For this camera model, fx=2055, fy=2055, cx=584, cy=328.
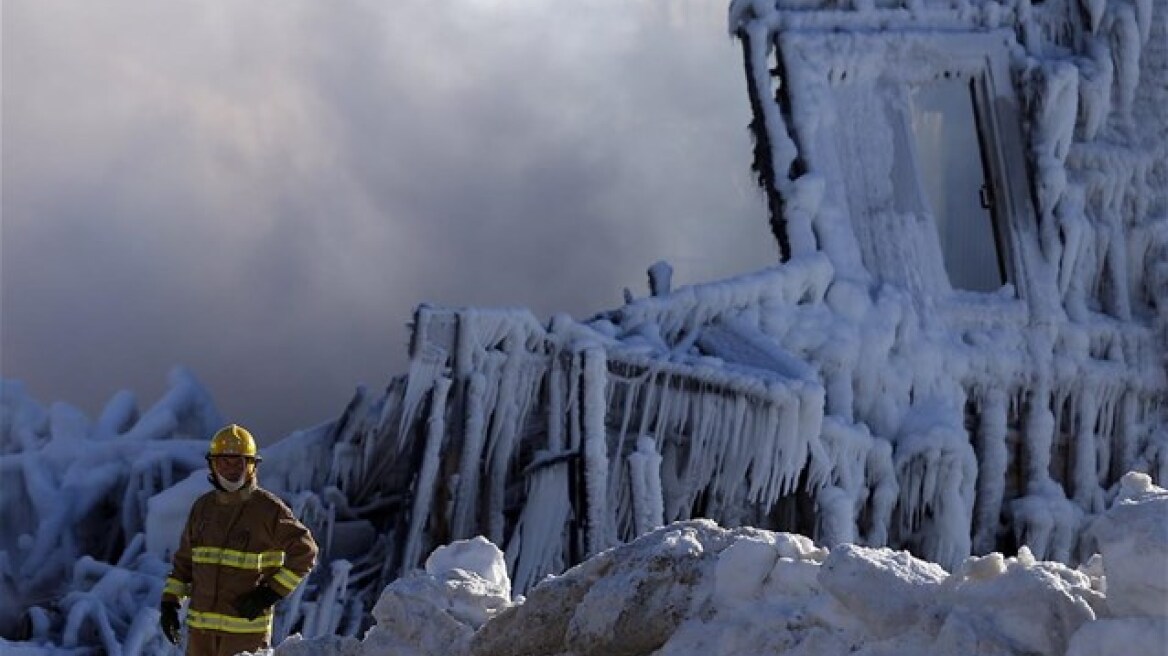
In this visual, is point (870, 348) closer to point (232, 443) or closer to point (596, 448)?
point (596, 448)

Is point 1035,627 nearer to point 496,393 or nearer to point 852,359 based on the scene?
point 496,393

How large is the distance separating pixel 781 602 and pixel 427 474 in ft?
36.5

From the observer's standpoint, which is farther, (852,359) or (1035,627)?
(852,359)

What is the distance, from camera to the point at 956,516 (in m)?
18.5

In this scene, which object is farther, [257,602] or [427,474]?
[427,474]

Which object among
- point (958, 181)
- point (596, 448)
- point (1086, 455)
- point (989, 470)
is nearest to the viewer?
point (596, 448)

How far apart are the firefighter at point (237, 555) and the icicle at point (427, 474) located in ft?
26.7

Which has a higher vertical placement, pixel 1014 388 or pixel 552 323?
pixel 552 323

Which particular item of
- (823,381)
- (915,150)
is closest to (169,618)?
(823,381)

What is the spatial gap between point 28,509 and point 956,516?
8.10 m

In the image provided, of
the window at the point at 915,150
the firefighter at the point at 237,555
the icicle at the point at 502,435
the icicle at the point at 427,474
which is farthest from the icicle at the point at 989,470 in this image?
the firefighter at the point at 237,555

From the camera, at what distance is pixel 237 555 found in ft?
25.9

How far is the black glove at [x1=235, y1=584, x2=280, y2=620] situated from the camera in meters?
7.77

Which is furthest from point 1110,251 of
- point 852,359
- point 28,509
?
point 28,509
